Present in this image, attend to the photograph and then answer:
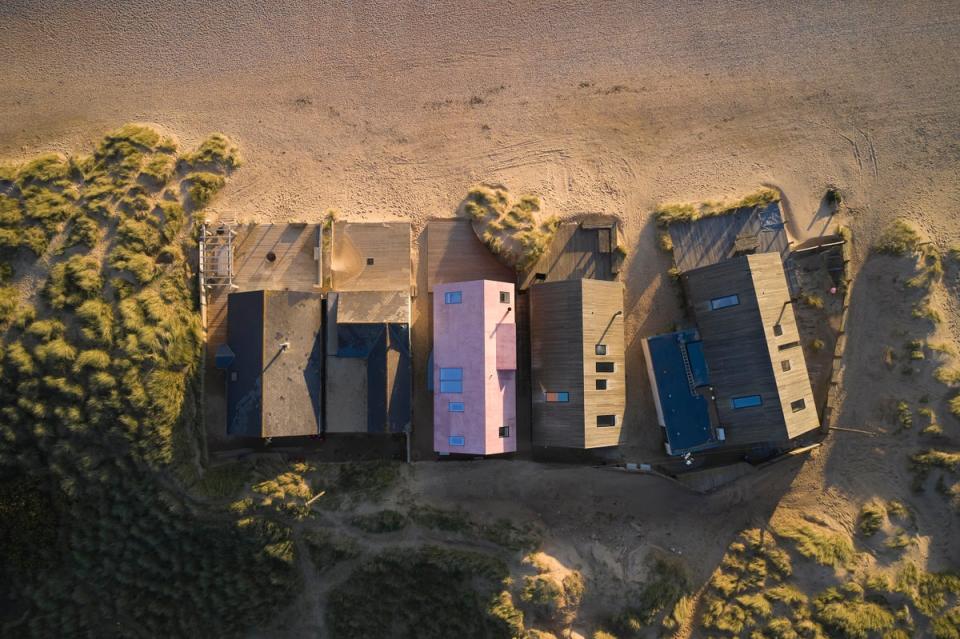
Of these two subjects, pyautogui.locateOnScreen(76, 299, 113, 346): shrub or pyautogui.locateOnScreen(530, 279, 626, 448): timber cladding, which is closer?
pyautogui.locateOnScreen(530, 279, 626, 448): timber cladding

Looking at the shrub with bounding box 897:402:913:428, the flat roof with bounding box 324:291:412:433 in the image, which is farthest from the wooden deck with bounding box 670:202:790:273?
the flat roof with bounding box 324:291:412:433

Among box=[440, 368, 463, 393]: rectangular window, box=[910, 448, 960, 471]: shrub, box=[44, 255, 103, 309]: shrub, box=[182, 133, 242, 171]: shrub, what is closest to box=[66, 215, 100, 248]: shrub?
box=[44, 255, 103, 309]: shrub

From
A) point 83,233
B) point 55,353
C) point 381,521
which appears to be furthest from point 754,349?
point 83,233

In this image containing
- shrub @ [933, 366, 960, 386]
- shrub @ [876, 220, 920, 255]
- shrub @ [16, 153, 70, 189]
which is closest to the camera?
shrub @ [933, 366, 960, 386]

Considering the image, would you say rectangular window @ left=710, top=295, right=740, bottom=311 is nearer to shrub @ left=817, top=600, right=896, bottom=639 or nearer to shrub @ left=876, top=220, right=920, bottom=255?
shrub @ left=876, top=220, right=920, bottom=255

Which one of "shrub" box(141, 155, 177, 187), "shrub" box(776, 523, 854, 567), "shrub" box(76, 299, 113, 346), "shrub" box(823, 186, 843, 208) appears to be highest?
"shrub" box(141, 155, 177, 187)

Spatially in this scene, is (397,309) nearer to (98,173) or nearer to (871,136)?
(98,173)

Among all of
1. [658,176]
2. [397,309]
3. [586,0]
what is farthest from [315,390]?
[586,0]

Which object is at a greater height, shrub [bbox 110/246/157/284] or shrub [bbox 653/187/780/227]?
shrub [bbox 653/187/780/227]

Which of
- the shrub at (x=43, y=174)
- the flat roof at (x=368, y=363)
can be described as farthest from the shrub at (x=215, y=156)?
the flat roof at (x=368, y=363)

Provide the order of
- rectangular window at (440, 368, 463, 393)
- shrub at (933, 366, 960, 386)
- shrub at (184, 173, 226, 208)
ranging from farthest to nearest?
shrub at (184, 173, 226, 208)
shrub at (933, 366, 960, 386)
rectangular window at (440, 368, 463, 393)
